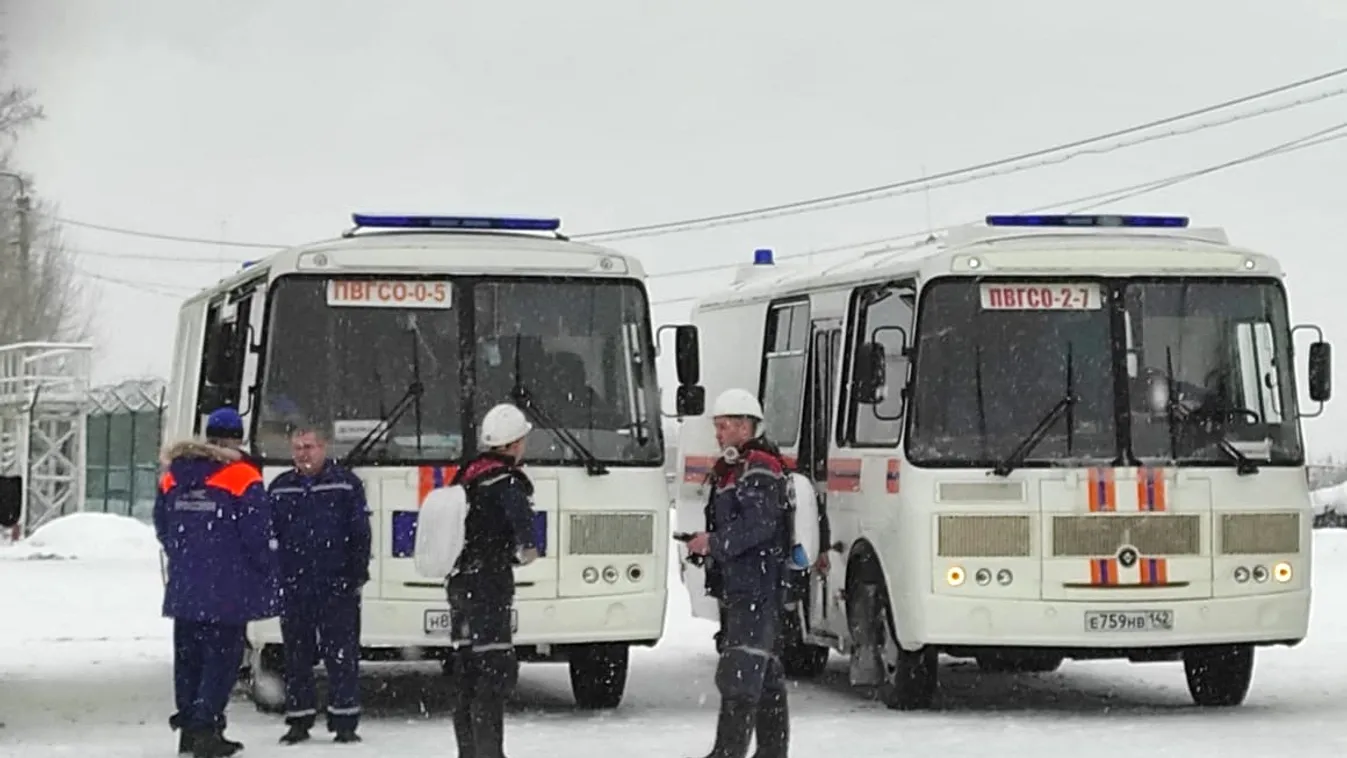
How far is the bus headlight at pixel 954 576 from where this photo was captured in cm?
1496

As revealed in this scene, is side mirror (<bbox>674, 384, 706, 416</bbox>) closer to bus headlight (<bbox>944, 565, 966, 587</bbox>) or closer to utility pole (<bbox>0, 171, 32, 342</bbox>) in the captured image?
bus headlight (<bbox>944, 565, 966, 587</bbox>)

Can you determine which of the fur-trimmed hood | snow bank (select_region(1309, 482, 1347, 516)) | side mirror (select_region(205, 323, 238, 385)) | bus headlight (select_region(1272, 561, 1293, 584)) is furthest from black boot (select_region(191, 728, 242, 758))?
snow bank (select_region(1309, 482, 1347, 516))

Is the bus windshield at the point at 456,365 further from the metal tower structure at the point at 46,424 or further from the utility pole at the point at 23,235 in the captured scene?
the utility pole at the point at 23,235

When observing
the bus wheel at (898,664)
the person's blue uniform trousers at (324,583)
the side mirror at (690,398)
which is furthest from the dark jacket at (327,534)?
the bus wheel at (898,664)

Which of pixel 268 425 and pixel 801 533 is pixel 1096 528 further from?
pixel 268 425

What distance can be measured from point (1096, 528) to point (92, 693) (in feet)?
23.5

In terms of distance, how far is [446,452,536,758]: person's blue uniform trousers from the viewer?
36.5 ft

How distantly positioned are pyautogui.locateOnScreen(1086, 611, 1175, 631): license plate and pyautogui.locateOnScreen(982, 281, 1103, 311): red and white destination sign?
191 cm

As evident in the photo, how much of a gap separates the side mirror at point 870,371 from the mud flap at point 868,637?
1.47m

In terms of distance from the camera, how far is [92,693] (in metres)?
17.4

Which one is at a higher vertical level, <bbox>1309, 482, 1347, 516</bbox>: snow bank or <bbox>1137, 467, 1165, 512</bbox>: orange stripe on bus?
<bbox>1309, 482, 1347, 516</bbox>: snow bank

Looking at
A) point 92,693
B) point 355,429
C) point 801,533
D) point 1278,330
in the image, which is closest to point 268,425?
point 355,429

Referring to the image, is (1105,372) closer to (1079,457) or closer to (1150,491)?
(1079,457)

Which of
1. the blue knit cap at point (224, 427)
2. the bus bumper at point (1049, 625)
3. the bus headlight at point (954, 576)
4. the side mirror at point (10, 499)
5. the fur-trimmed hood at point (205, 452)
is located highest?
the blue knit cap at point (224, 427)
